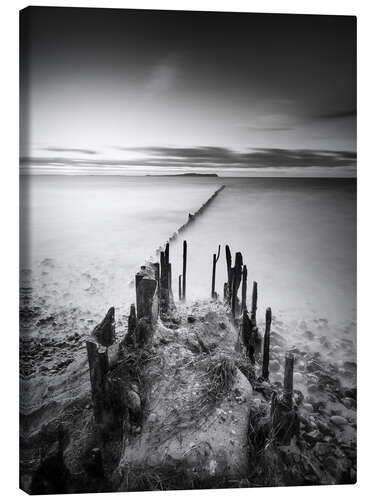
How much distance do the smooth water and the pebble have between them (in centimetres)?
59

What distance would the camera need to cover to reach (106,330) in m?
3.27

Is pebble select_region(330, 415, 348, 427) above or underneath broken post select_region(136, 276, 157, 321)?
underneath

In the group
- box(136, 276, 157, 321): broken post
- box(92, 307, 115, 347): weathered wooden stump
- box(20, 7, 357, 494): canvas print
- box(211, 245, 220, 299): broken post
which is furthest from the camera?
box(211, 245, 220, 299): broken post

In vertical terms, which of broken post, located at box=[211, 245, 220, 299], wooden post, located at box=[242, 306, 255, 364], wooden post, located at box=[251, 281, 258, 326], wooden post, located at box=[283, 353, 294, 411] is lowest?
wooden post, located at box=[283, 353, 294, 411]

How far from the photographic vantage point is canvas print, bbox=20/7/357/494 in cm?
310

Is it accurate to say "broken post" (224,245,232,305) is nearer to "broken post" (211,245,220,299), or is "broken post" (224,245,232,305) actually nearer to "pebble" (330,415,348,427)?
"broken post" (211,245,220,299)

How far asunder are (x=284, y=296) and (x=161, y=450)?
1344mm

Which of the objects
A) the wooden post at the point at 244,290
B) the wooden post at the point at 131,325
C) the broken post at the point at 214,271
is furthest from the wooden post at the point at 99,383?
the wooden post at the point at 244,290

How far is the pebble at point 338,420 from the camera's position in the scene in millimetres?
3258

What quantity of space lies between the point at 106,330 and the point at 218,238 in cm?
103

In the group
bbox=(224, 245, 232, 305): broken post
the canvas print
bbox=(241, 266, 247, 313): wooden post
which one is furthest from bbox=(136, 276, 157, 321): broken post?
bbox=(241, 266, 247, 313): wooden post

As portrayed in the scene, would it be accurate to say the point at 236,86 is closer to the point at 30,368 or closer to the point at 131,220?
the point at 131,220

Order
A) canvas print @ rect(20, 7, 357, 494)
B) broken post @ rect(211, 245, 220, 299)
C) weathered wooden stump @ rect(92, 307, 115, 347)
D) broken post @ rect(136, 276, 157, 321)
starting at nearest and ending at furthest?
canvas print @ rect(20, 7, 357, 494) < weathered wooden stump @ rect(92, 307, 115, 347) < broken post @ rect(136, 276, 157, 321) < broken post @ rect(211, 245, 220, 299)

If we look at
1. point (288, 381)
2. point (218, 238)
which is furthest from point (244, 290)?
point (288, 381)
